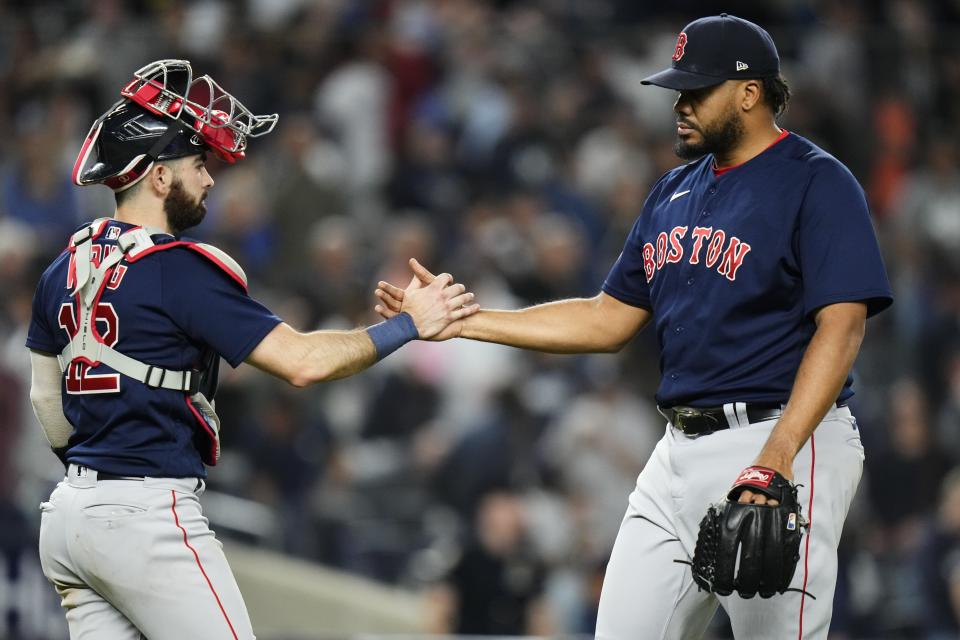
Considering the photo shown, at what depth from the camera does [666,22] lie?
37.2ft

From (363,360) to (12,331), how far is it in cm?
485

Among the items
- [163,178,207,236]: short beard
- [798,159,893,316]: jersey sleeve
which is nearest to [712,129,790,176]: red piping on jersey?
[798,159,893,316]: jersey sleeve

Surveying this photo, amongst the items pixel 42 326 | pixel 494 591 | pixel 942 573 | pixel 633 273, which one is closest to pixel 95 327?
pixel 42 326

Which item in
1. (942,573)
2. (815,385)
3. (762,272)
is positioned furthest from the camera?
(942,573)

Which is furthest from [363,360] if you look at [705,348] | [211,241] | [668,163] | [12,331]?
[668,163]

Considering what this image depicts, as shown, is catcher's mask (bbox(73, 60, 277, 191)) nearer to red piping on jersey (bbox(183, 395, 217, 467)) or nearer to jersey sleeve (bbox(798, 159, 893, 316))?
red piping on jersey (bbox(183, 395, 217, 467))

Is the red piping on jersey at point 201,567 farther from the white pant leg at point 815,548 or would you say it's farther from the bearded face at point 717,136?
the bearded face at point 717,136

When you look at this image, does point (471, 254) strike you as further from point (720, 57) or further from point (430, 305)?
point (720, 57)

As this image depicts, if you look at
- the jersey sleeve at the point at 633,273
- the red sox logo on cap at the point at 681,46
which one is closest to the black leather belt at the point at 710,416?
the jersey sleeve at the point at 633,273

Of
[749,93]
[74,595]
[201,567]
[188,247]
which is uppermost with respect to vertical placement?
[749,93]

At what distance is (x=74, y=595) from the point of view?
420 cm

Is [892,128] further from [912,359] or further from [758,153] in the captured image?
[758,153]

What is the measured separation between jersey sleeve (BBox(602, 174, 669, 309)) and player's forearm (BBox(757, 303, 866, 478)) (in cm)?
82

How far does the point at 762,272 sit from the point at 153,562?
1856mm
